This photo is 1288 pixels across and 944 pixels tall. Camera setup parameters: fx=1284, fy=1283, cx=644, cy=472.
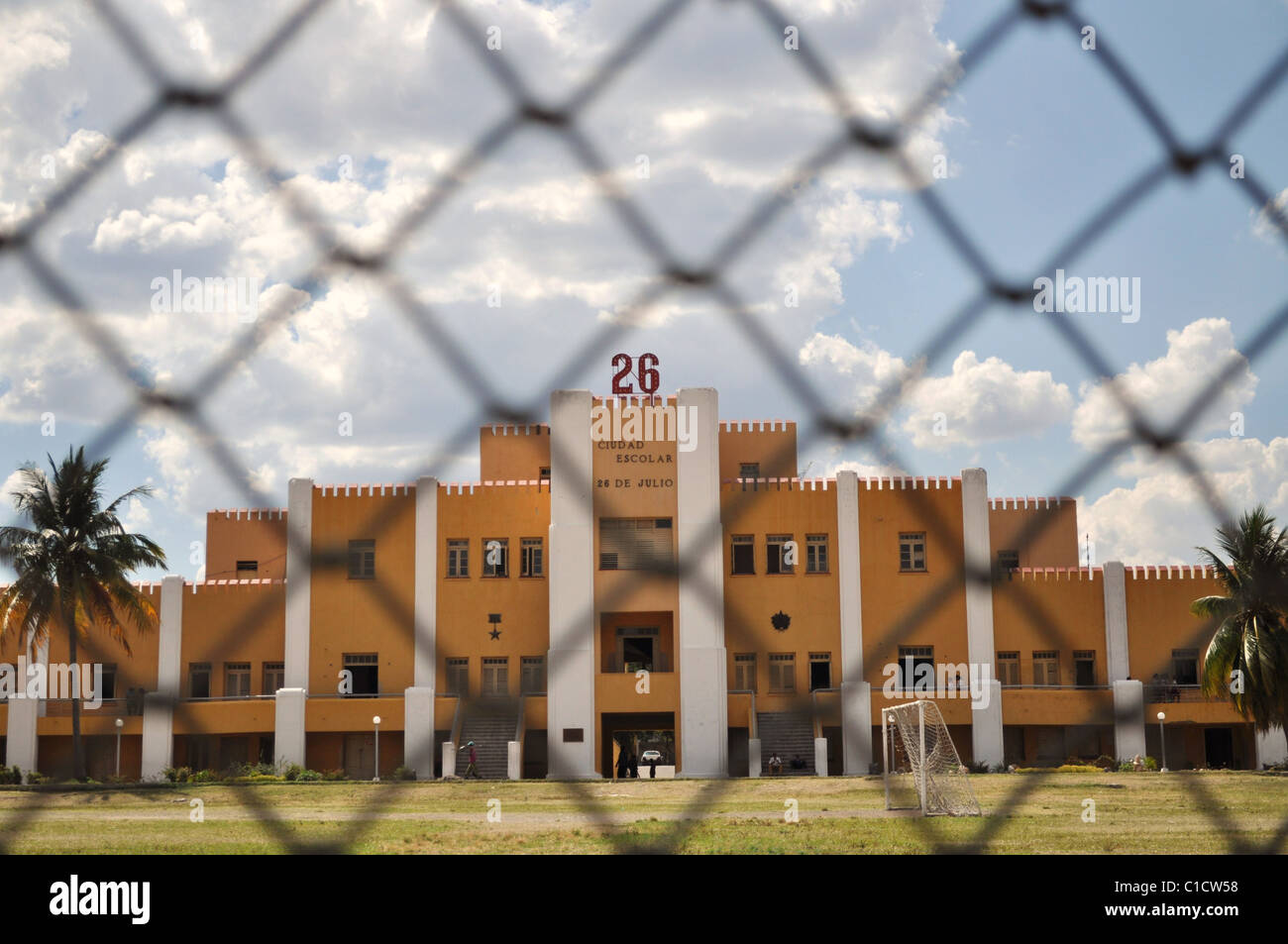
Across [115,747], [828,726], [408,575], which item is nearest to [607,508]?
[408,575]

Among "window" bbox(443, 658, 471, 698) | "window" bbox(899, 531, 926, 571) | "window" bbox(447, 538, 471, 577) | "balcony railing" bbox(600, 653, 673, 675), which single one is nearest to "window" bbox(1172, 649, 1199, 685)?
"window" bbox(899, 531, 926, 571)

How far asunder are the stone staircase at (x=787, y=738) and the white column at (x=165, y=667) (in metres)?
12.8

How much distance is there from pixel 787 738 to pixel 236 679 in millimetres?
12845

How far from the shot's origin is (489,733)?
29.0 metres

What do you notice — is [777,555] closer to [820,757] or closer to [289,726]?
[820,757]

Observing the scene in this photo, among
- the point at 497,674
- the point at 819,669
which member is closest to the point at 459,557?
the point at 497,674

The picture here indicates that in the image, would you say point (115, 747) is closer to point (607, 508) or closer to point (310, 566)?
point (607, 508)

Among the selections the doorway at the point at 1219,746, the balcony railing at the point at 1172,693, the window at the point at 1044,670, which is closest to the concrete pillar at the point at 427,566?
the window at the point at 1044,670

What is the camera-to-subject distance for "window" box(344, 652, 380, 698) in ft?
94.9

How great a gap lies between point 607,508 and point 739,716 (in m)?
5.61

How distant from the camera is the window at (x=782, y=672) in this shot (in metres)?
29.3
